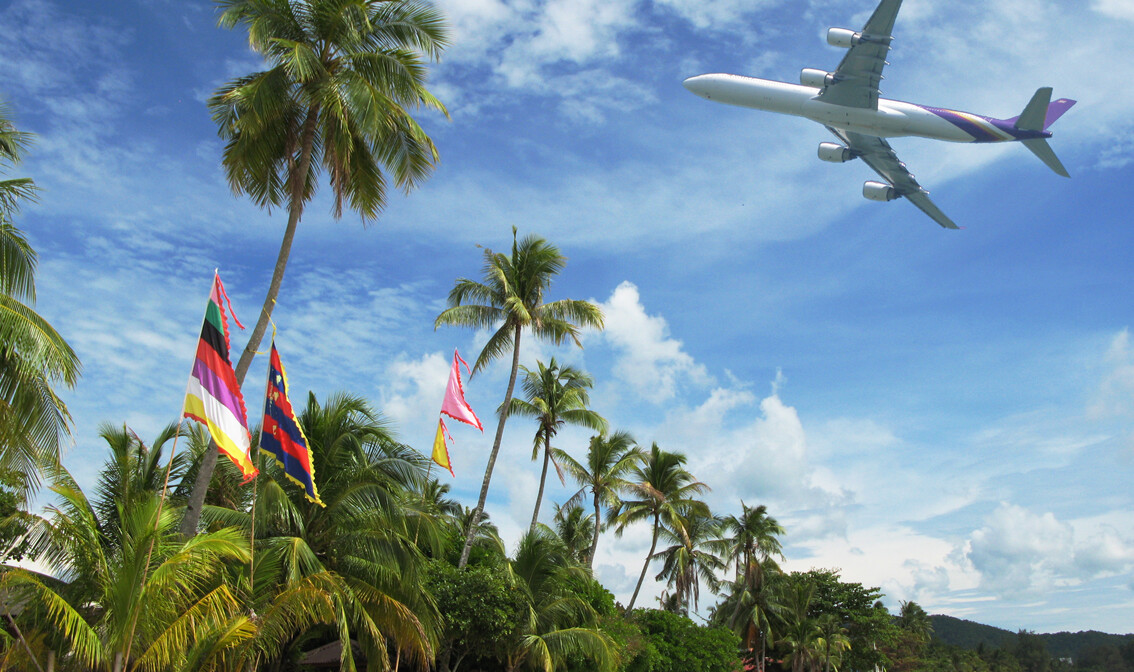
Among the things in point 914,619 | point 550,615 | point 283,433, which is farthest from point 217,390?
point 914,619

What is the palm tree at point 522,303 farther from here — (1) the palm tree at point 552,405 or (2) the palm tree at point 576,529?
(2) the palm tree at point 576,529

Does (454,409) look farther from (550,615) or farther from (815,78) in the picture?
(815,78)

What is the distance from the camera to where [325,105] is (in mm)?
14609

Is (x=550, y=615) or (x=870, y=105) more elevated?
(x=870, y=105)

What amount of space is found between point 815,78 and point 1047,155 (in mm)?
8690

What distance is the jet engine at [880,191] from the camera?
112 feet

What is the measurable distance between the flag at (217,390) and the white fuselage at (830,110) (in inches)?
966

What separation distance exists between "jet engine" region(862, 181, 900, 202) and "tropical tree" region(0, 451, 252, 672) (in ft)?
99.5

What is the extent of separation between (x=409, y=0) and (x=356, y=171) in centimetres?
363

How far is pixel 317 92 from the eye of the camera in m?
14.9

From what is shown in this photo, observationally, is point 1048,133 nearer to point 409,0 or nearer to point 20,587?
point 409,0

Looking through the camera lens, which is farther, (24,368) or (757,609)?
(757,609)

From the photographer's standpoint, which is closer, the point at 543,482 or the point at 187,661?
the point at 187,661

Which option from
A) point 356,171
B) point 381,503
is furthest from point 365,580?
point 356,171
